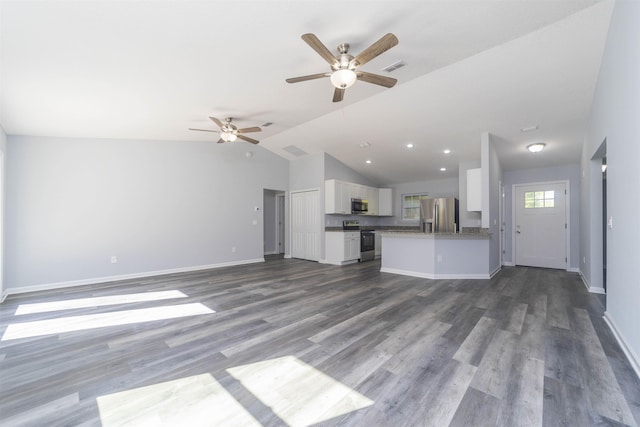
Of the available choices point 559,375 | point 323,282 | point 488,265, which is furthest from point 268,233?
point 559,375

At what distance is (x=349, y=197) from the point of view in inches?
289

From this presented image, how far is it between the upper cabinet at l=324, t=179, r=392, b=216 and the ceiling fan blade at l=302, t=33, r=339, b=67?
4335 millimetres

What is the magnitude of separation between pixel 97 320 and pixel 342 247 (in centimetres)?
472

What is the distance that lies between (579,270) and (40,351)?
840 cm

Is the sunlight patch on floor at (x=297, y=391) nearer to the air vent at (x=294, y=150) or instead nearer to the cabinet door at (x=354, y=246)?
the cabinet door at (x=354, y=246)

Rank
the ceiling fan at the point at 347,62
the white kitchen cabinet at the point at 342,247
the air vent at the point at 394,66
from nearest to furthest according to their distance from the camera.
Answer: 1. the ceiling fan at the point at 347,62
2. the air vent at the point at 394,66
3. the white kitchen cabinet at the point at 342,247

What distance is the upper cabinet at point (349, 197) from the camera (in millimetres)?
6867

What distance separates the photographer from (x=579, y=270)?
5613 millimetres

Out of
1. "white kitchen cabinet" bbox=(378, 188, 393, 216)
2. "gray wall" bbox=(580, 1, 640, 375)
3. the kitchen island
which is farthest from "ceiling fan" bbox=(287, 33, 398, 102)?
"white kitchen cabinet" bbox=(378, 188, 393, 216)

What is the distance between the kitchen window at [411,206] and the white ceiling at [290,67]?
3139 millimetres

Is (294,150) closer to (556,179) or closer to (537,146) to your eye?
(537,146)

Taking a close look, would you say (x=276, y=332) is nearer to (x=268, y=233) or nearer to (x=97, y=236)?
(x=97, y=236)

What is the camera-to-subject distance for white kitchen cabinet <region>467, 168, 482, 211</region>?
5449mm

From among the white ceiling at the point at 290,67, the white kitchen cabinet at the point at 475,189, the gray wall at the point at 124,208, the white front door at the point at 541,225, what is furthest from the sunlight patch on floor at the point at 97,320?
the white front door at the point at 541,225
